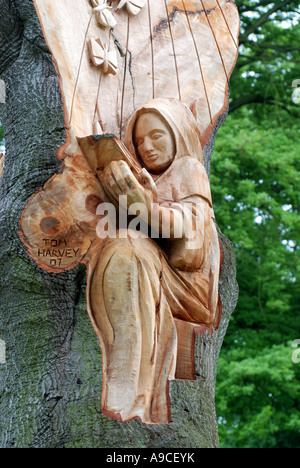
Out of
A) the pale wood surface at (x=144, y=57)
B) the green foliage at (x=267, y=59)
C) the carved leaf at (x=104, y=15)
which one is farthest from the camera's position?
the green foliage at (x=267, y=59)

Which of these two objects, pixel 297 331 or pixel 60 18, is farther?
pixel 297 331

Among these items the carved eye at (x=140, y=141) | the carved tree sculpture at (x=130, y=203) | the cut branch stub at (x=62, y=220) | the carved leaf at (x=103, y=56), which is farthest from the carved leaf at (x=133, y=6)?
the cut branch stub at (x=62, y=220)

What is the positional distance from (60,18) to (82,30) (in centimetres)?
17

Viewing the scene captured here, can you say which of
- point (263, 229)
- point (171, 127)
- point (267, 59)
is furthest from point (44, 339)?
point (267, 59)

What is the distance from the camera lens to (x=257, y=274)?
933 centimetres

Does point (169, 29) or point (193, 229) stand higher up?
point (169, 29)

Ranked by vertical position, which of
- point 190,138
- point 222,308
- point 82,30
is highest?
point 82,30

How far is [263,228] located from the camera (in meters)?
9.38

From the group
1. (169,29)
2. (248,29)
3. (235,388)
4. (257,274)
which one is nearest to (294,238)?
(257,274)

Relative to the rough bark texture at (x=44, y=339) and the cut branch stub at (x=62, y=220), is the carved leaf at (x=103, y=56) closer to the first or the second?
the rough bark texture at (x=44, y=339)

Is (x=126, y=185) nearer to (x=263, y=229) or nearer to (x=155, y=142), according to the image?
(x=155, y=142)

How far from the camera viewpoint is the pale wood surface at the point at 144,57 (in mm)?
3971

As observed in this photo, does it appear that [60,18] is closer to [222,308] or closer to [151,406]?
[222,308]

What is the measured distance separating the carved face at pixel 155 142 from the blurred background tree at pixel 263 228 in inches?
168
